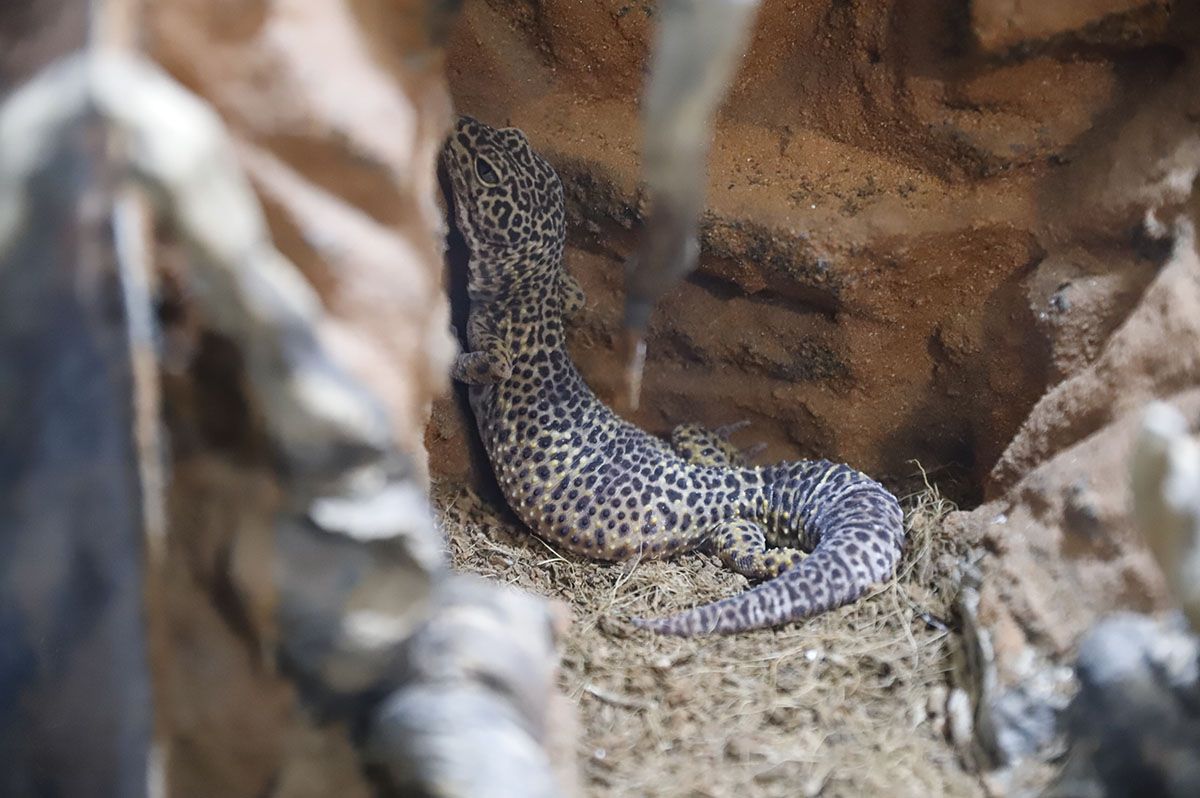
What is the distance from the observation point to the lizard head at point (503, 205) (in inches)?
160

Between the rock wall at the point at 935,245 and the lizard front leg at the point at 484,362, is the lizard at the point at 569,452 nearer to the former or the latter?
the lizard front leg at the point at 484,362

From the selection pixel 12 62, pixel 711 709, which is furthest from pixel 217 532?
pixel 711 709

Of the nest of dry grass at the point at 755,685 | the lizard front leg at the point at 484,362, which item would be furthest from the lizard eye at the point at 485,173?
the nest of dry grass at the point at 755,685

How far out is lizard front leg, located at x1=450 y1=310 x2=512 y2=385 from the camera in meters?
4.36

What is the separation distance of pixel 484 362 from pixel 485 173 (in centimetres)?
85

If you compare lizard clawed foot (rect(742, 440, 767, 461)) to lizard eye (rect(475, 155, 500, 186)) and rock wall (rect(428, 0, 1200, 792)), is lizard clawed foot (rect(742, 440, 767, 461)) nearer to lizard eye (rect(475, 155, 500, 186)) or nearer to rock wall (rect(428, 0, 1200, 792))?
rock wall (rect(428, 0, 1200, 792))

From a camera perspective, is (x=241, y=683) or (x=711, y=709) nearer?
(x=241, y=683)

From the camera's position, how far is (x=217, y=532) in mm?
1761

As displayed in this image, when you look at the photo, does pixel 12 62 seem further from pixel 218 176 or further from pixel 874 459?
pixel 874 459

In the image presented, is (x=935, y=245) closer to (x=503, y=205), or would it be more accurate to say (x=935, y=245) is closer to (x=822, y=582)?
(x=822, y=582)

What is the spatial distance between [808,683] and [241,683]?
1974mm

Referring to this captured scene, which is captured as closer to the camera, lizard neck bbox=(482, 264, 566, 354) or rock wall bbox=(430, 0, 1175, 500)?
rock wall bbox=(430, 0, 1175, 500)

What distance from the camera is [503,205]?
4215mm

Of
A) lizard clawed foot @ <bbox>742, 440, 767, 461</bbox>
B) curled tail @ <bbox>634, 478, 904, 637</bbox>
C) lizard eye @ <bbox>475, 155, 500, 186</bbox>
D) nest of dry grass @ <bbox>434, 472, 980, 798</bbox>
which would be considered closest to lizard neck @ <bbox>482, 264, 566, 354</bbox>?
lizard eye @ <bbox>475, 155, 500, 186</bbox>
